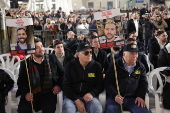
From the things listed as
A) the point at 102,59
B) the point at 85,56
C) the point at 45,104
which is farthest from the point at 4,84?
the point at 102,59

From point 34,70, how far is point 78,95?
0.83 metres

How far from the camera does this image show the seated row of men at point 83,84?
365 centimetres

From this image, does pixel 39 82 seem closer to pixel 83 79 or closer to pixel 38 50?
pixel 38 50

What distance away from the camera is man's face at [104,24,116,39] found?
12.3ft

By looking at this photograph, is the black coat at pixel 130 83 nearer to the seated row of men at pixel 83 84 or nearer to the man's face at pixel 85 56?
the seated row of men at pixel 83 84

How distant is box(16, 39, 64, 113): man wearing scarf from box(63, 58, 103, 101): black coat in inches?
12.0

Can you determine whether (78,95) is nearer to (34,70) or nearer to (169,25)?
(34,70)

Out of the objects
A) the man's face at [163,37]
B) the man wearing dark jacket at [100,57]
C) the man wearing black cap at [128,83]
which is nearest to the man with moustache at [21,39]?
the man wearing black cap at [128,83]

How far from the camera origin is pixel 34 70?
389 centimetres

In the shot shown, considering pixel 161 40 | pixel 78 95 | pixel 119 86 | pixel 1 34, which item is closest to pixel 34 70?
pixel 78 95

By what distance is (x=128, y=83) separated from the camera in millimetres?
3730

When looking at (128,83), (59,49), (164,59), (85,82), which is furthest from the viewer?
(59,49)

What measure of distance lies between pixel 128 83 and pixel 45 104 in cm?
138

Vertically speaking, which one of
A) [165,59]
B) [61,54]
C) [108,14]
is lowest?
[165,59]
